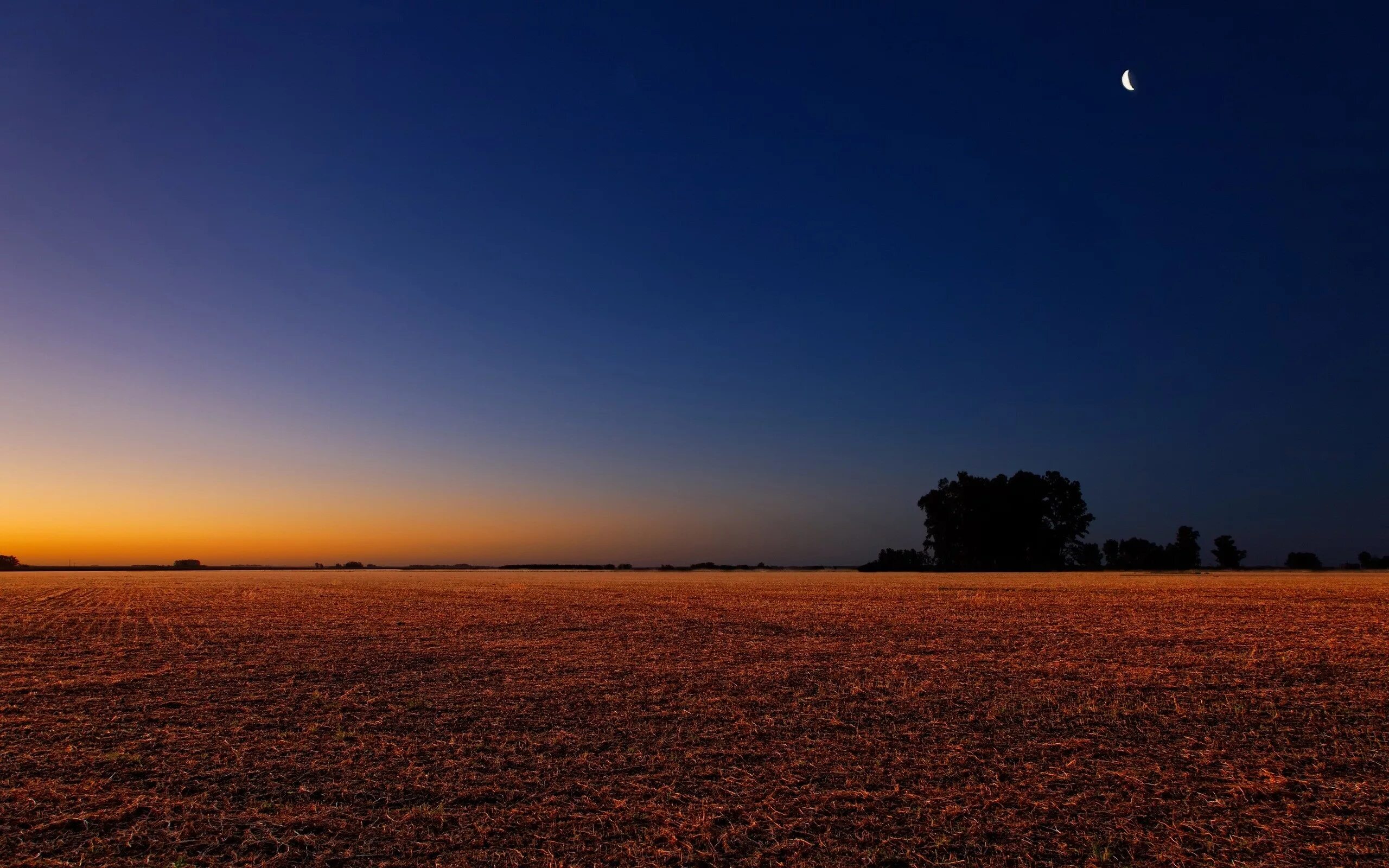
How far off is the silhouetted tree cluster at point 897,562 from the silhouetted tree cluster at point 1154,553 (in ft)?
98.5

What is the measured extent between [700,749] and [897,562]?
136098 mm

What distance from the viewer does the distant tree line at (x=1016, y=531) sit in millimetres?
120500

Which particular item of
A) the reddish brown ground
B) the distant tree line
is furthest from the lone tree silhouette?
the reddish brown ground

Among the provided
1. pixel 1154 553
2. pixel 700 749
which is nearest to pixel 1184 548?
pixel 1154 553

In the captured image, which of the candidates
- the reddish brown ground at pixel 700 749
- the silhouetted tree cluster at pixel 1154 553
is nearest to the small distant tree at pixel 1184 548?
the silhouetted tree cluster at pixel 1154 553

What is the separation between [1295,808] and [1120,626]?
18043 millimetres

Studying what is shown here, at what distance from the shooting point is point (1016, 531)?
395 ft

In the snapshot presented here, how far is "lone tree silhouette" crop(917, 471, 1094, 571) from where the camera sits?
120562mm

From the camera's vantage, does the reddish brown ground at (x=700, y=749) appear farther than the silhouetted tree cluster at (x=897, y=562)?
No

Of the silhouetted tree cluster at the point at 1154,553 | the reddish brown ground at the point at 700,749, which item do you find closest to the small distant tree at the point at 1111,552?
the silhouetted tree cluster at the point at 1154,553

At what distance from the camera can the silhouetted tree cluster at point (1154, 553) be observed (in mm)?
130500

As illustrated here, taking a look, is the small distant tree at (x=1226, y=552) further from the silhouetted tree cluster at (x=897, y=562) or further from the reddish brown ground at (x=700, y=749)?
the reddish brown ground at (x=700, y=749)

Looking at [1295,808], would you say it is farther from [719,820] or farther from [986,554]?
[986,554]

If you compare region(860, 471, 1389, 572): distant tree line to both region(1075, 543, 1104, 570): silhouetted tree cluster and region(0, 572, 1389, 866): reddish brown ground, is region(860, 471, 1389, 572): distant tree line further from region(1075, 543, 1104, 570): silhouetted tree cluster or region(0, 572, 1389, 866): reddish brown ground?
region(0, 572, 1389, 866): reddish brown ground
